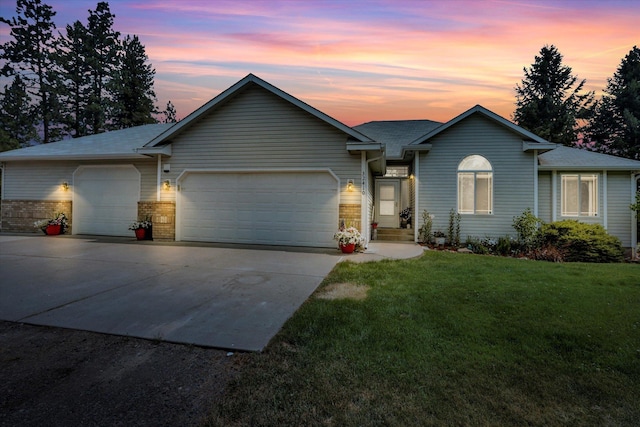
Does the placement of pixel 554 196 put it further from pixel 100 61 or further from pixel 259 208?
pixel 100 61

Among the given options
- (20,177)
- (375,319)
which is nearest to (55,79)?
(20,177)

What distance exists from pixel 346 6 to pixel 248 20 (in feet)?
9.56

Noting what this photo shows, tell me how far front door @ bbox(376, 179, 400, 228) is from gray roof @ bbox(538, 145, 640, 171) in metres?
5.51

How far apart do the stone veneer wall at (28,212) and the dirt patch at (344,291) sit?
11871mm

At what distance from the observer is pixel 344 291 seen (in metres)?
5.18

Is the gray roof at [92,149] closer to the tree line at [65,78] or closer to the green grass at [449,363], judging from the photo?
the green grass at [449,363]

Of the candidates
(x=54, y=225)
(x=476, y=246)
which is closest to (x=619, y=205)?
(x=476, y=246)

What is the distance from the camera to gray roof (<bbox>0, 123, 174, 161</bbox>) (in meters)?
11.5

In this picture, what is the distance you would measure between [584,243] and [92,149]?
16777 millimetres

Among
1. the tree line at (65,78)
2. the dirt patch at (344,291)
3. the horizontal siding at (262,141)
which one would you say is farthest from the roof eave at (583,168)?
the tree line at (65,78)

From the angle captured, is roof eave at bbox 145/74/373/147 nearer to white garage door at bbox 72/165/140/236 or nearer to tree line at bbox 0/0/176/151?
white garage door at bbox 72/165/140/236

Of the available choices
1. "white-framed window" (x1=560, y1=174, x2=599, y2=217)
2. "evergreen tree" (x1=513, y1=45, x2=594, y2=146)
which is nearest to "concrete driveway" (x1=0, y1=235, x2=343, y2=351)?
"white-framed window" (x1=560, y1=174, x2=599, y2=217)

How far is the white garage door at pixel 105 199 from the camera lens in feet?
38.5

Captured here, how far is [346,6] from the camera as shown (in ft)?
28.0
